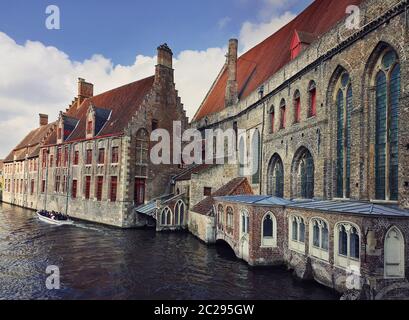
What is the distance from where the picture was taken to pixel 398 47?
9.48 metres

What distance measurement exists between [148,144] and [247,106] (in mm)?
8674

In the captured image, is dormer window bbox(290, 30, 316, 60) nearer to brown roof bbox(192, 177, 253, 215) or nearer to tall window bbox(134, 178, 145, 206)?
brown roof bbox(192, 177, 253, 215)

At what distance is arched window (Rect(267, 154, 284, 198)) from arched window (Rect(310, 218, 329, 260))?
6.23 m

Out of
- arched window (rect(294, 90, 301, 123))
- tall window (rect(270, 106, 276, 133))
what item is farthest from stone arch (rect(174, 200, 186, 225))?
arched window (rect(294, 90, 301, 123))

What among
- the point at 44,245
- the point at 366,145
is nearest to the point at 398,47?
the point at 366,145

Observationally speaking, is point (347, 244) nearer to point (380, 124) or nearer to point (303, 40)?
point (380, 124)

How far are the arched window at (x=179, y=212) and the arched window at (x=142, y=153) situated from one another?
4227 mm

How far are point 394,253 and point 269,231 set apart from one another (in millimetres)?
5211

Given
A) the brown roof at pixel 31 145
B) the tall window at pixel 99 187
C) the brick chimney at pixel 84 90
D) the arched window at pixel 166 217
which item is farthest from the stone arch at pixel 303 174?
the brown roof at pixel 31 145

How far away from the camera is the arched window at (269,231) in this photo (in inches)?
510

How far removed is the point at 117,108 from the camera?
2866cm

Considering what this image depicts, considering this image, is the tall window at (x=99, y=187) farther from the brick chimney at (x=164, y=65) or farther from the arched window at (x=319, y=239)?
the arched window at (x=319, y=239)

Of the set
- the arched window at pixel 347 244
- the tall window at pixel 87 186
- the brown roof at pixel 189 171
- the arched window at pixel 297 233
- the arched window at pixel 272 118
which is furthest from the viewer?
the tall window at pixel 87 186

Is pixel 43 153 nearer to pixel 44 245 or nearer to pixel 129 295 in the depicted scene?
pixel 44 245
